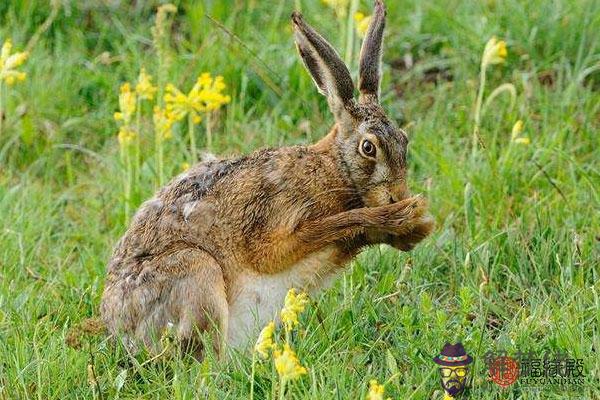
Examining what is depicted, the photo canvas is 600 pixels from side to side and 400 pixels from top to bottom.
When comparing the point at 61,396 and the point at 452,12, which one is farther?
the point at 452,12

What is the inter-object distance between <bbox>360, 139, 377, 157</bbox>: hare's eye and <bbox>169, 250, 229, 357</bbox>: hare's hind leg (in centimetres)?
87

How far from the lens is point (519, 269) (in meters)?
6.04

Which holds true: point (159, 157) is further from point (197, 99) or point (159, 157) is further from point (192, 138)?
point (197, 99)

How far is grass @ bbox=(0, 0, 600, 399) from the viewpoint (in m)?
5.08

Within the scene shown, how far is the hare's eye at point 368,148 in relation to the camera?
5.59 metres

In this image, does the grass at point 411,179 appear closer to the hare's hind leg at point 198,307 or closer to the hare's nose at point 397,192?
the hare's hind leg at point 198,307

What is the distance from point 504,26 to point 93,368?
403 centimetres

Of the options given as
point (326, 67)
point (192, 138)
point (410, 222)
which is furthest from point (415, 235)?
point (192, 138)

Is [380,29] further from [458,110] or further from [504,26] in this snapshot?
[504,26]

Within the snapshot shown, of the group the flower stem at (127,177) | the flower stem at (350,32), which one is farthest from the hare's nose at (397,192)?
the flower stem at (350,32)

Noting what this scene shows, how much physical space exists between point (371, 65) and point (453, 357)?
1619 mm

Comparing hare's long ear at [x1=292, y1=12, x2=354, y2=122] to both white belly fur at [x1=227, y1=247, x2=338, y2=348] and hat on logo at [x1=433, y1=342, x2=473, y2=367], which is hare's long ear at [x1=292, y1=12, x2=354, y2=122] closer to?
white belly fur at [x1=227, y1=247, x2=338, y2=348]

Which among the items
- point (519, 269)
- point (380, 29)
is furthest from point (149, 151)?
point (519, 269)

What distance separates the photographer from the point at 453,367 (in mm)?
4832
